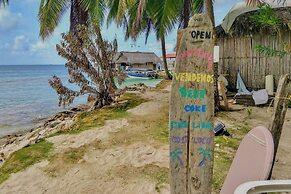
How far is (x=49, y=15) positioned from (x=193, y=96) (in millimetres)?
9163

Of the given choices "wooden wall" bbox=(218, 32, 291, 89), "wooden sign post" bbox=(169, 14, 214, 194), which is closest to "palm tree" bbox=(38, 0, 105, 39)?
"wooden wall" bbox=(218, 32, 291, 89)

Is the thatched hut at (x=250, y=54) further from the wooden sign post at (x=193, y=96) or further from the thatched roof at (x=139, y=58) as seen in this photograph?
the thatched roof at (x=139, y=58)

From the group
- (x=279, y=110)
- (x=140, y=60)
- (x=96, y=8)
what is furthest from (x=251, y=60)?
(x=140, y=60)

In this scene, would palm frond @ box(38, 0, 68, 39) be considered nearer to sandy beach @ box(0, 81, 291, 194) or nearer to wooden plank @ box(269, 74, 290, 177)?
sandy beach @ box(0, 81, 291, 194)

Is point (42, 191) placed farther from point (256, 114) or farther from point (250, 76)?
point (250, 76)

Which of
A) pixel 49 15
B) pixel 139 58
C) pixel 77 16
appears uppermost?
pixel 77 16

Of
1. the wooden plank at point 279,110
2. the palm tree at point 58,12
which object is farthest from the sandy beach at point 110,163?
the palm tree at point 58,12

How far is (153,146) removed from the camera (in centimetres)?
545

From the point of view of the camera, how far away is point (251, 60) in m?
10.2

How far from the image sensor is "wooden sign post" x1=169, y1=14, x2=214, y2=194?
2723 mm

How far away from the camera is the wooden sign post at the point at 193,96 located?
2723mm

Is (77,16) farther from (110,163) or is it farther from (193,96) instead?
(193,96)

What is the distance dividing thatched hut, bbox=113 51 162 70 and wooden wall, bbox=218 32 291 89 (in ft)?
91.4

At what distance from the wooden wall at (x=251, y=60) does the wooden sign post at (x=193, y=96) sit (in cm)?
713
